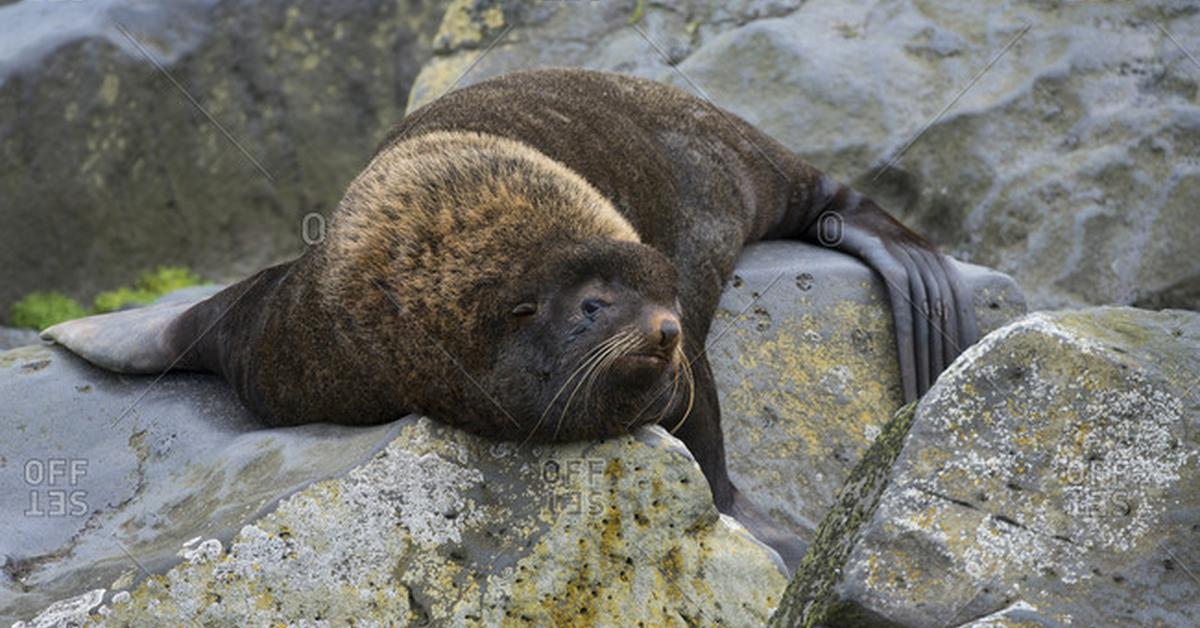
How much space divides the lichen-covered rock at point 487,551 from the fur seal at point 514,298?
240mm

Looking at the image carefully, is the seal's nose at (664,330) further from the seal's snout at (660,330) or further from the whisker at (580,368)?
the whisker at (580,368)

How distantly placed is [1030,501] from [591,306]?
217 cm

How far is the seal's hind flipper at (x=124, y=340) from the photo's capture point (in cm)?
718

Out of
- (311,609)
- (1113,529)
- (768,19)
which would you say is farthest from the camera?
(768,19)

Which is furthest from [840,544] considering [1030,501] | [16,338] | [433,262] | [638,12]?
[16,338]

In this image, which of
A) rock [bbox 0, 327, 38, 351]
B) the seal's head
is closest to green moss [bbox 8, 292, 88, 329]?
rock [bbox 0, 327, 38, 351]

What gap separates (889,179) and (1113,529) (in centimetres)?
652

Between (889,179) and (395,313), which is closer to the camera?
(395,313)

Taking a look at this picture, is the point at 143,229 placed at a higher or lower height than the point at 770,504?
lower

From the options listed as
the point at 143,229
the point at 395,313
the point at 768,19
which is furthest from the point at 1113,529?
the point at 143,229

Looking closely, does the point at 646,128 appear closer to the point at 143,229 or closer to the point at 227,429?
the point at 227,429

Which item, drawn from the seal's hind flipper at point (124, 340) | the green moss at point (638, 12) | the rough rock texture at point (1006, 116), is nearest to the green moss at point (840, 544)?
the seal's hind flipper at point (124, 340)

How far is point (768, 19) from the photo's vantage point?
35.1 ft

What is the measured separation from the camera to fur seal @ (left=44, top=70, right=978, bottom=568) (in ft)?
18.7
